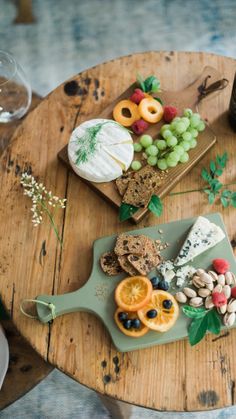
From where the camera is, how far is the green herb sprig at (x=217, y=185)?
57.9 inches

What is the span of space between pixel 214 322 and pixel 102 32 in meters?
1.84

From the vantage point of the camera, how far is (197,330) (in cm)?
126

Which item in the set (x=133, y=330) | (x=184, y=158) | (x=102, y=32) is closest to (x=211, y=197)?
(x=184, y=158)

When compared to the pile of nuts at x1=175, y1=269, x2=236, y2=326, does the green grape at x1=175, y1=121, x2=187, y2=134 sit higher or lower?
higher

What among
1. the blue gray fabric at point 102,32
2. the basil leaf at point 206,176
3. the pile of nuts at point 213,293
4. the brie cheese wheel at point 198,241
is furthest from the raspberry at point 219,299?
the blue gray fabric at point 102,32

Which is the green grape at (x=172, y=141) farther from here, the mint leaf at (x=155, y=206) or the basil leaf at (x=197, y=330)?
the basil leaf at (x=197, y=330)

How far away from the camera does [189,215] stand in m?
1.48

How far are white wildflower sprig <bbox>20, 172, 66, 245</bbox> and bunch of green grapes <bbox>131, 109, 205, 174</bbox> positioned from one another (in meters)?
0.26

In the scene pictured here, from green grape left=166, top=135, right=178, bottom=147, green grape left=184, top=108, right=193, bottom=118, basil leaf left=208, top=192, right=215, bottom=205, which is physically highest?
green grape left=184, top=108, right=193, bottom=118

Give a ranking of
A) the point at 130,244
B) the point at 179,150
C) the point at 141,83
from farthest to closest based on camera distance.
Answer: the point at 141,83 → the point at 179,150 → the point at 130,244

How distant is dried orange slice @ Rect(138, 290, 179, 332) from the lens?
126cm

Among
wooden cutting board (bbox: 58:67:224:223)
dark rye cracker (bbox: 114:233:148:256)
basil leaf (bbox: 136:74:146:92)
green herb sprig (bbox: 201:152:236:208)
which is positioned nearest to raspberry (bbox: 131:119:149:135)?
wooden cutting board (bbox: 58:67:224:223)

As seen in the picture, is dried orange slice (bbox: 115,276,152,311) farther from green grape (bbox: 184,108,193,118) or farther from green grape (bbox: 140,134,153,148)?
green grape (bbox: 184,108,193,118)

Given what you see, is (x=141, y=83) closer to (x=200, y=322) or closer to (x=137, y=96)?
(x=137, y=96)
